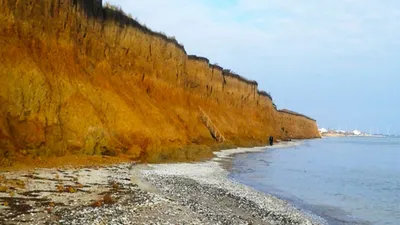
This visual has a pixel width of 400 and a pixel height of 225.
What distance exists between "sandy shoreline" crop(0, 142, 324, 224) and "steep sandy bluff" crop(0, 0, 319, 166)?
3493 millimetres

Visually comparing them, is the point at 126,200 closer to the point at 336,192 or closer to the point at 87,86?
the point at 87,86

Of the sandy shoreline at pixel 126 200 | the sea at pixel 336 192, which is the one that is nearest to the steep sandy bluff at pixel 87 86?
the sandy shoreline at pixel 126 200

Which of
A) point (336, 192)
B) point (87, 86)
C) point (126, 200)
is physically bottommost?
point (336, 192)

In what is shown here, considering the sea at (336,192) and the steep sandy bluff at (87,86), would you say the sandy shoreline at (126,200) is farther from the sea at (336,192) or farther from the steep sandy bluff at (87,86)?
the steep sandy bluff at (87,86)

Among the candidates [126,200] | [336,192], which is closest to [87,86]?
[126,200]

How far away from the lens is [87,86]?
87.2 feet

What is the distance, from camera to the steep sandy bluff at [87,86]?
21047mm

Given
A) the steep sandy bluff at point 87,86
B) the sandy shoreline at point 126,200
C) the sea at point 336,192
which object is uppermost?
the steep sandy bluff at point 87,86

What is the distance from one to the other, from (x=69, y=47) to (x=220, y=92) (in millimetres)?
43379

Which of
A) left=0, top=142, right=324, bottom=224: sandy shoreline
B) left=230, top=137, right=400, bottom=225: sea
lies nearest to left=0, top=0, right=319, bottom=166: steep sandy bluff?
left=0, top=142, right=324, bottom=224: sandy shoreline

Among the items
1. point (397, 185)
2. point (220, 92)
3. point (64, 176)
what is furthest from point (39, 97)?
point (220, 92)

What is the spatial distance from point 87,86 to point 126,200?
1457 centimetres

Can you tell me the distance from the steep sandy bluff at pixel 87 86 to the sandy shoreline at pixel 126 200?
3493mm

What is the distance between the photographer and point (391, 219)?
17.1 meters
